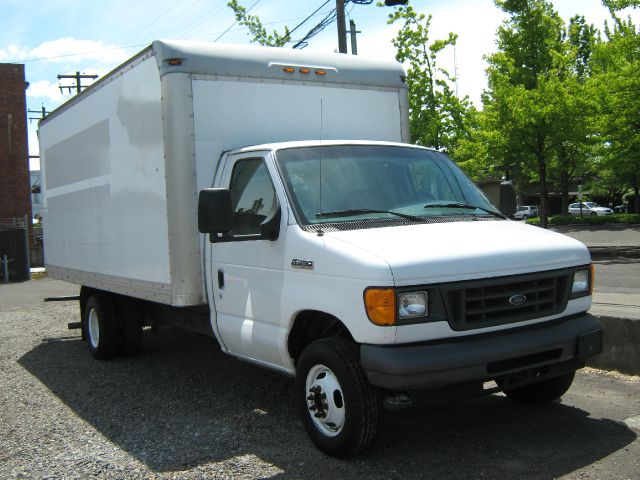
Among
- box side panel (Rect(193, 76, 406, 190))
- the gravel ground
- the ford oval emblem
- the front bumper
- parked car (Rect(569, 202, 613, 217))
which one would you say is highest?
box side panel (Rect(193, 76, 406, 190))

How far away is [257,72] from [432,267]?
2.85 m

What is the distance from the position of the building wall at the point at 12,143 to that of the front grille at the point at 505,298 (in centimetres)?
2937

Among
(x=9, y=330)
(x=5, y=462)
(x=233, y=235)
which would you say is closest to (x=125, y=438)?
(x=5, y=462)

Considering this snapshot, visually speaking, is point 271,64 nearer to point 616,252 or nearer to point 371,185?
point 371,185

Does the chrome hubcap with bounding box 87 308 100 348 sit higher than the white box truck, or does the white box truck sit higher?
the white box truck

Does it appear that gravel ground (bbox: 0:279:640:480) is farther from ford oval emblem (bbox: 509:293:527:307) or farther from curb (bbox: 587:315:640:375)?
ford oval emblem (bbox: 509:293:527:307)

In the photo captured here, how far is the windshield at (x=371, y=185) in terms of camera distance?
484 centimetres

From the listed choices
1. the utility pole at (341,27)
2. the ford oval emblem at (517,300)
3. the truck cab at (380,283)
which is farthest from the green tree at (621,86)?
the ford oval emblem at (517,300)

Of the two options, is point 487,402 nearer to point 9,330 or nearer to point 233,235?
point 233,235

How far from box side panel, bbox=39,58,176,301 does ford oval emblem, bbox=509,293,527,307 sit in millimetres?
2895

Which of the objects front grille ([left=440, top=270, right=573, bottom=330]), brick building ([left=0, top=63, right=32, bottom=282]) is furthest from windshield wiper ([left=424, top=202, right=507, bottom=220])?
brick building ([left=0, top=63, right=32, bottom=282])

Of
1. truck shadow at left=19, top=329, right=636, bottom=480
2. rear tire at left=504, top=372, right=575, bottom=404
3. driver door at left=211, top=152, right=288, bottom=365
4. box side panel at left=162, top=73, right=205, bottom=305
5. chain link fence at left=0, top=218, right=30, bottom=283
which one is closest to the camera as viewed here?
truck shadow at left=19, top=329, right=636, bottom=480

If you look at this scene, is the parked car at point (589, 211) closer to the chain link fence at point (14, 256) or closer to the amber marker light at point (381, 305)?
the chain link fence at point (14, 256)

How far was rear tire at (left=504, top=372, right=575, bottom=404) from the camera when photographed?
5.25m
